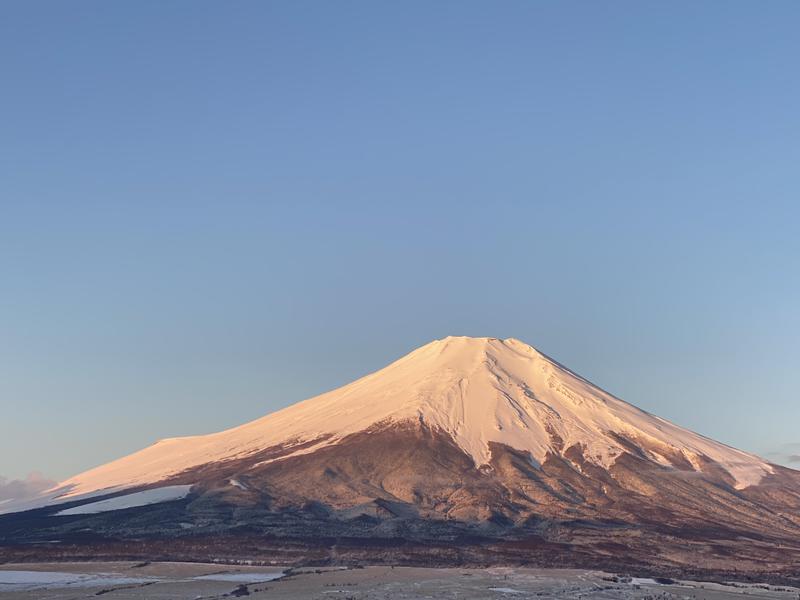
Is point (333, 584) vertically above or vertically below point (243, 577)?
below

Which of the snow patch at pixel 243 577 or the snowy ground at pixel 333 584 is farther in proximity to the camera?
the snow patch at pixel 243 577

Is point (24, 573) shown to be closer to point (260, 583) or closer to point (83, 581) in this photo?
point (83, 581)

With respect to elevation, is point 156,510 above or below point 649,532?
above

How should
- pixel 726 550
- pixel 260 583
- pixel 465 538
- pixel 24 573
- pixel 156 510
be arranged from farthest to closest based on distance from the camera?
pixel 156 510 → pixel 465 538 → pixel 726 550 → pixel 24 573 → pixel 260 583

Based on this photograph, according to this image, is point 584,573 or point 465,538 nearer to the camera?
point 584,573

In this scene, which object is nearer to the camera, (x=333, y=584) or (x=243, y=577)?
(x=333, y=584)

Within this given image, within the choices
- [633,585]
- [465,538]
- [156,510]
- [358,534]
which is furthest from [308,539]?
[633,585]

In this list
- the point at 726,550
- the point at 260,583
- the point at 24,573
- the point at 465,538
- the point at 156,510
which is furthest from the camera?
the point at 156,510

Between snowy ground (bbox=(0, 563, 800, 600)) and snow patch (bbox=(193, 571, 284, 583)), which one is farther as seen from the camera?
snow patch (bbox=(193, 571, 284, 583))
